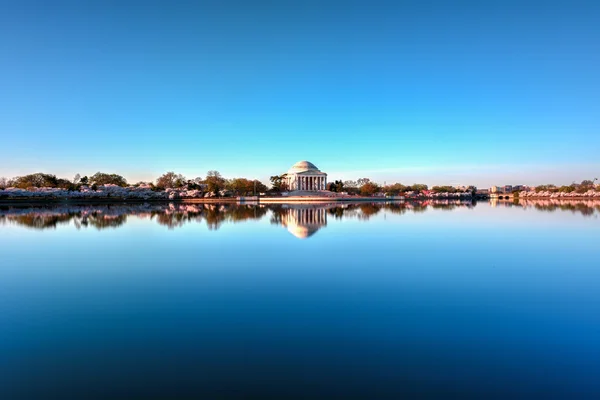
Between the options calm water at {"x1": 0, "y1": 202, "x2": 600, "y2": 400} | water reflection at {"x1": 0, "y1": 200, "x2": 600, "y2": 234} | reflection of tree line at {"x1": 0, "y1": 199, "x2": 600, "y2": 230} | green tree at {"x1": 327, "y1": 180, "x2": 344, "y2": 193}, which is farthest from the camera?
green tree at {"x1": 327, "y1": 180, "x2": 344, "y2": 193}

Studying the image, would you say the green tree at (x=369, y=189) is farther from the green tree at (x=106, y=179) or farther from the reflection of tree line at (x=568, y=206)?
the green tree at (x=106, y=179)

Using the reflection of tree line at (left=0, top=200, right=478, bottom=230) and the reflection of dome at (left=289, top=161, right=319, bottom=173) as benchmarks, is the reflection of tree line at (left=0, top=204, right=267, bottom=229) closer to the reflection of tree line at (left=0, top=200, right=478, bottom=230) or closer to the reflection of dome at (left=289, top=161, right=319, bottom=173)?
the reflection of tree line at (left=0, top=200, right=478, bottom=230)

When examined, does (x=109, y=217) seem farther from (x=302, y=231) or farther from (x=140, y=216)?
(x=302, y=231)

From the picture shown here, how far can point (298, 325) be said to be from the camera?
7891mm

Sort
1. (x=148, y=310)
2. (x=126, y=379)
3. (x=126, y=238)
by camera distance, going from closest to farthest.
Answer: (x=126, y=379) < (x=148, y=310) < (x=126, y=238)

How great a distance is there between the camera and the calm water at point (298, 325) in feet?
18.4

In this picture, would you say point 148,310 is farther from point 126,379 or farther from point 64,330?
point 126,379

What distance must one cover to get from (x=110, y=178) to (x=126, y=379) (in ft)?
357

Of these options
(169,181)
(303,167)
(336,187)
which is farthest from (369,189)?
(169,181)

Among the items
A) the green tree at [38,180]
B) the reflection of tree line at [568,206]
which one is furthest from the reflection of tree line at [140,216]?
the green tree at [38,180]

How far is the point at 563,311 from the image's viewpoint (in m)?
9.02

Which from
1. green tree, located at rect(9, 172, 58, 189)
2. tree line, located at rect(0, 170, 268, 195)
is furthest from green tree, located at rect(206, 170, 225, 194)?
green tree, located at rect(9, 172, 58, 189)

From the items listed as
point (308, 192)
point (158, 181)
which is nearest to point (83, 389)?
point (308, 192)

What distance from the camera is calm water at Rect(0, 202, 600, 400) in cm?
560
